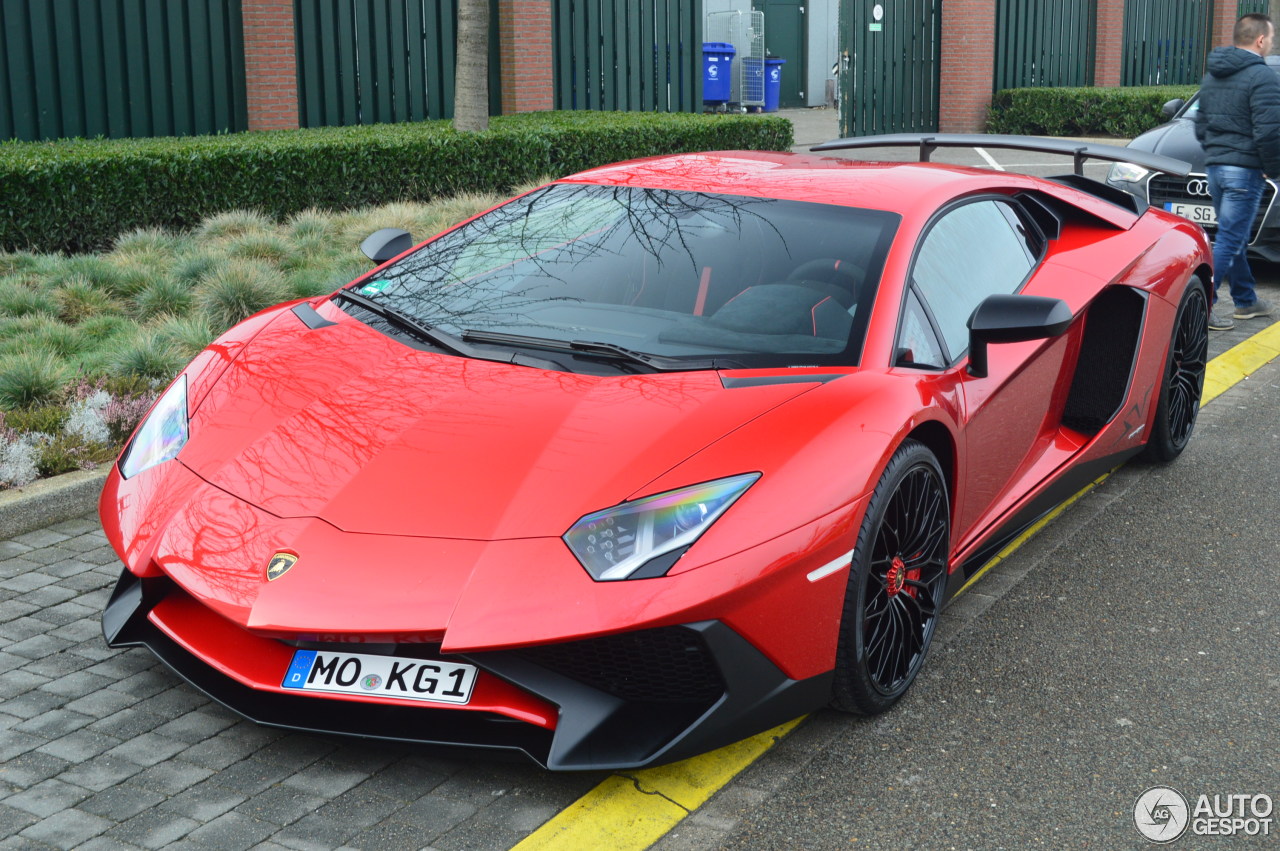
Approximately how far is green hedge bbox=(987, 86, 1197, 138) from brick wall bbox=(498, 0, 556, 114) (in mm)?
8835

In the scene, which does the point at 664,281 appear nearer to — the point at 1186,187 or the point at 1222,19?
the point at 1186,187

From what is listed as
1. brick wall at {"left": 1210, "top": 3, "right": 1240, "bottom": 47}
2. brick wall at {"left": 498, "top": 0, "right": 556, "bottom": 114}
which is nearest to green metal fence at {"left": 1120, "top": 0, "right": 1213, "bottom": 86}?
brick wall at {"left": 1210, "top": 3, "right": 1240, "bottom": 47}

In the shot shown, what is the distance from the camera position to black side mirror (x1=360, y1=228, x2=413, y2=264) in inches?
182

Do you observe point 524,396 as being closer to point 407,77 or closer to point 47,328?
point 47,328

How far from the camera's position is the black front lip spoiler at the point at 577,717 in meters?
2.79

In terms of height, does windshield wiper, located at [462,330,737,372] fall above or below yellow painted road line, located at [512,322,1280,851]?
above

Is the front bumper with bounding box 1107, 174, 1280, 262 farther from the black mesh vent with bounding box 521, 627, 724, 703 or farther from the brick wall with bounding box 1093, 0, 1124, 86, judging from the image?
the brick wall with bounding box 1093, 0, 1124, 86

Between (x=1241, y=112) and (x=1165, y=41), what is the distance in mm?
21318

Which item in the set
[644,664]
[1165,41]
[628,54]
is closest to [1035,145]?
[644,664]

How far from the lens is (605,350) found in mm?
3549

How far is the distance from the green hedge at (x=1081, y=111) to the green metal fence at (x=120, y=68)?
1330 cm

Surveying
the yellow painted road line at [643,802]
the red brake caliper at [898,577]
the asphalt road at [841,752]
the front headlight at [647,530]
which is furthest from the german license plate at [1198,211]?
the front headlight at [647,530]

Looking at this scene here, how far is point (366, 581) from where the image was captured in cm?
288

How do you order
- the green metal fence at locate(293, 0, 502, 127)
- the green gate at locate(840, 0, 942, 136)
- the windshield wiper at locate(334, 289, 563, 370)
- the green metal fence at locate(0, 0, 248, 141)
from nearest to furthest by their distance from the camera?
the windshield wiper at locate(334, 289, 563, 370) → the green metal fence at locate(0, 0, 248, 141) → the green metal fence at locate(293, 0, 502, 127) → the green gate at locate(840, 0, 942, 136)
